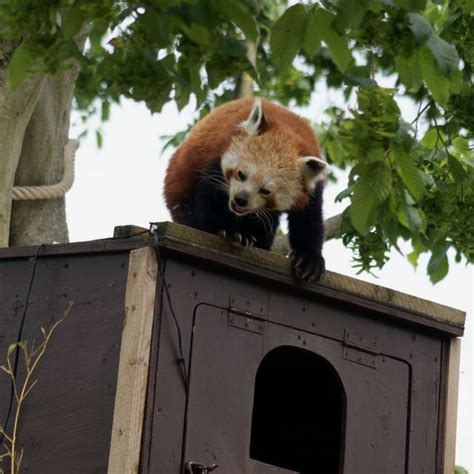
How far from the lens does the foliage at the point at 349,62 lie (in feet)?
13.2

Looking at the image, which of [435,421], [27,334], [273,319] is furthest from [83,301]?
[435,421]

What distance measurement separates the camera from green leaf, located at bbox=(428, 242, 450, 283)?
6.27 metres

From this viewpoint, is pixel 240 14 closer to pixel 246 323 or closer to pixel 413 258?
pixel 246 323

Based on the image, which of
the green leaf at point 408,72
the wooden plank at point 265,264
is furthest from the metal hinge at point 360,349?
the green leaf at point 408,72

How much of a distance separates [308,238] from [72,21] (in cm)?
247

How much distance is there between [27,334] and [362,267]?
1602 millimetres

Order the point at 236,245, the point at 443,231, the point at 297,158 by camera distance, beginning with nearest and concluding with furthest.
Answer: the point at 236,245, the point at 443,231, the point at 297,158

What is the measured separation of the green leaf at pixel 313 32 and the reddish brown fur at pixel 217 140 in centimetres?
219

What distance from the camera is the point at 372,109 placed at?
15.9ft

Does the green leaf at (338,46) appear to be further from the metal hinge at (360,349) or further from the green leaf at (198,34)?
the metal hinge at (360,349)

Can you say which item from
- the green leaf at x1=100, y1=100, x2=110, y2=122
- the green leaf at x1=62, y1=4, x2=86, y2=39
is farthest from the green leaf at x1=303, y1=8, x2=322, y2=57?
the green leaf at x1=100, y1=100, x2=110, y2=122

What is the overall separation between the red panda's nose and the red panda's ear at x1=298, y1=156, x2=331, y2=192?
0.36 metres

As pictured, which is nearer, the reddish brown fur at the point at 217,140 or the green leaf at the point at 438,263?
the green leaf at the point at 438,263

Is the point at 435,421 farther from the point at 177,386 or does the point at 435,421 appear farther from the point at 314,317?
the point at 177,386
